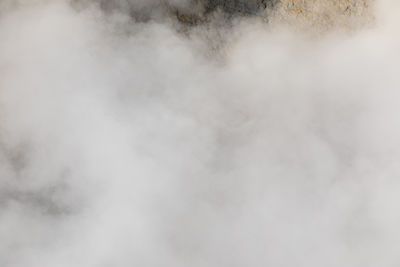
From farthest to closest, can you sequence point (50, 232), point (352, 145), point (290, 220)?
point (352, 145)
point (290, 220)
point (50, 232)

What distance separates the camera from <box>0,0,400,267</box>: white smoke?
2.74 metres

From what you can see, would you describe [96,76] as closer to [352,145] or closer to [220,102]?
[220,102]

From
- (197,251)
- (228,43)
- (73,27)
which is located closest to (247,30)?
(228,43)

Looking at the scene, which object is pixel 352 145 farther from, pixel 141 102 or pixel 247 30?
pixel 141 102

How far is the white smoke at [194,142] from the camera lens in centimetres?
274

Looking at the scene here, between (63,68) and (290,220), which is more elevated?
(63,68)

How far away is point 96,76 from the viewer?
2975 mm

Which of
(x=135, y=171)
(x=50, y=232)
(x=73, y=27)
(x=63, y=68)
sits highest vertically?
(x=73, y=27)

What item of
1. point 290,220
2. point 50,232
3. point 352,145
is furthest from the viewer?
point 352,145

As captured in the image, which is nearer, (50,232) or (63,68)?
(50,232)

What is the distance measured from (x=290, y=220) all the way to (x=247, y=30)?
1.14 meters

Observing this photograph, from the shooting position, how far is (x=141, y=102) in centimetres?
299

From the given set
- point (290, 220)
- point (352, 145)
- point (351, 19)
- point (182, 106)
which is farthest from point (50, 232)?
point (351, 19)

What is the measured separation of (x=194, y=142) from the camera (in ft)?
9.79
